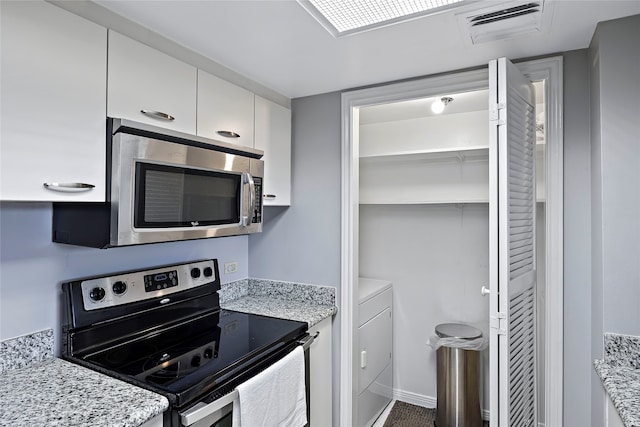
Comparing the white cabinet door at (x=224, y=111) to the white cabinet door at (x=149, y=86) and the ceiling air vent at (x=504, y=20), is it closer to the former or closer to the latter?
the white cabinet door at (x=149, y=86)

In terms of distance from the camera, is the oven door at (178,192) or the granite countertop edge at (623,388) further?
the oven door at (178,192)

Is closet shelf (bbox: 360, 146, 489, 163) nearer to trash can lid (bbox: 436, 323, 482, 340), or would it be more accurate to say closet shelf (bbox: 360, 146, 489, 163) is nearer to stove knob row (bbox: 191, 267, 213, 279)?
A: trash can lid (bbox: 436, 323, 482, 340)

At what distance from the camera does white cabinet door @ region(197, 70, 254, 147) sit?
1679mm

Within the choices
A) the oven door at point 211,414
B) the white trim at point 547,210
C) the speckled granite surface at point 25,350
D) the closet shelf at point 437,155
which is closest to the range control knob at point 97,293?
the speckled granite surface at point 25,350

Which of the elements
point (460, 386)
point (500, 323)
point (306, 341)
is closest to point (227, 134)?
point (306, 341)

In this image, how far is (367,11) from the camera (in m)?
1.31

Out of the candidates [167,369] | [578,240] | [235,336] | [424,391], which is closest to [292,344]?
[235,336]

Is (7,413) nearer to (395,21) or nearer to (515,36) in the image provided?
(395,21)

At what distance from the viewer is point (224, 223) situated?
5.62 feet

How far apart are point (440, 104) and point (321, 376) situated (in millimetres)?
1762

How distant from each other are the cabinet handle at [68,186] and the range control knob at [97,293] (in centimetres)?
46

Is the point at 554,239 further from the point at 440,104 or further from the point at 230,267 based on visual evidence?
the point at 230,267

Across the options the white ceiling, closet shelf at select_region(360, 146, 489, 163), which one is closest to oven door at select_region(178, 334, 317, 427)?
the white ceiling

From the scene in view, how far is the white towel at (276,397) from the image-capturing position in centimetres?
135
